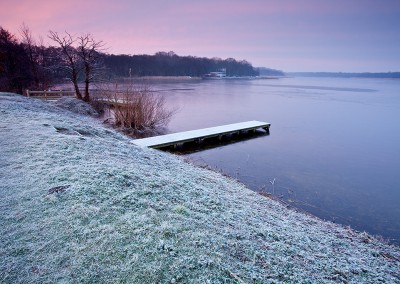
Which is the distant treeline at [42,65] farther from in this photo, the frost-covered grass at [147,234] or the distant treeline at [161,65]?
the distant treeline at [161,65]

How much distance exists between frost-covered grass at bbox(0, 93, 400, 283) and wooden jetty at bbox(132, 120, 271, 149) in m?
5.19

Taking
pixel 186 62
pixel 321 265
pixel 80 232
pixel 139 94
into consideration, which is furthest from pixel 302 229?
pixel 186 62

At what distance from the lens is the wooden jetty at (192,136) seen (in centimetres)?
1141

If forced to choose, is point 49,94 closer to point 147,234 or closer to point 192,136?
point 192,136

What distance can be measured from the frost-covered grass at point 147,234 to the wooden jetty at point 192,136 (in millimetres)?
5191

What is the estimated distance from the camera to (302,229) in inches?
200

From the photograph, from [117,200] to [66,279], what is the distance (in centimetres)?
164

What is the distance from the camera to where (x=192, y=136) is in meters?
12.9

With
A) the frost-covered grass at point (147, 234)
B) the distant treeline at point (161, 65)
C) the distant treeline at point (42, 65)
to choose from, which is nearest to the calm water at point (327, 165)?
the frost-covered grass at point (147, 234)

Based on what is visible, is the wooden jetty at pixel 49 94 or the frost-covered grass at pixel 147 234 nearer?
the frost-covered grass at pixel 147 234

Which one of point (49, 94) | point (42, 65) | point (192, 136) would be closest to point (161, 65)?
point (42, 65)

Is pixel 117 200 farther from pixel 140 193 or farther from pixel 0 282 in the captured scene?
pixel 0 282

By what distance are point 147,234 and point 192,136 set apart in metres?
9.65

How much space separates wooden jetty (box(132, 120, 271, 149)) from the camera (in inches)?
449
